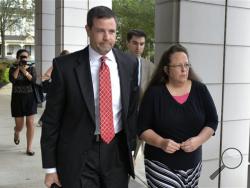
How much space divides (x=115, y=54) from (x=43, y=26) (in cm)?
1106

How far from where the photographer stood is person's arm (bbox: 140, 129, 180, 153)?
9.89 feet

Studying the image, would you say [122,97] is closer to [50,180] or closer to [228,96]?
[50,180]

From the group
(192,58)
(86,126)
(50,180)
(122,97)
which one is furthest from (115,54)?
(192,58)

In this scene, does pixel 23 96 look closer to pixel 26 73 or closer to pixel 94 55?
pixel 26 73

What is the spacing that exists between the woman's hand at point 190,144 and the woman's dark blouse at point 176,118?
6 cm

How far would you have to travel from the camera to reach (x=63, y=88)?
2.87m

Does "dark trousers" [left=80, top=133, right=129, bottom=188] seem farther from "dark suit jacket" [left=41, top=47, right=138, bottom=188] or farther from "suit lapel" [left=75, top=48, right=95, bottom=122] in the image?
"suit lapel" [left=75, top=48, right=95, bottom=122]

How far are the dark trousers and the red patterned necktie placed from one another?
3.3 inches

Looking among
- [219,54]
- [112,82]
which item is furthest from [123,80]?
[219,54]

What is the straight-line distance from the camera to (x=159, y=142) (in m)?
3.08

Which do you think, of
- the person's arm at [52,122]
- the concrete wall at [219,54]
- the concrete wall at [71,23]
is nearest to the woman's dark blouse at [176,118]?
the person's arm at [52,122]

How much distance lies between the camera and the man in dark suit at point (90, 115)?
2863 millimetres

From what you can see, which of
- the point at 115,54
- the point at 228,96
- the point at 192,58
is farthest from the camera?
the point at 228,96

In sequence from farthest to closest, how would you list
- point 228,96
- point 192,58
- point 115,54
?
point 228,96 < point 192,58 < point 115,54
